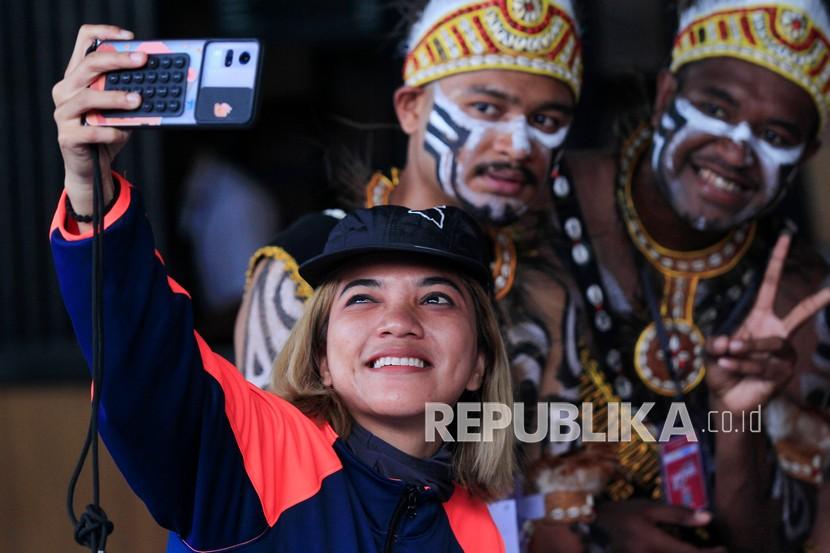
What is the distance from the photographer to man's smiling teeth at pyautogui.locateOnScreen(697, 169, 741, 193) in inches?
131

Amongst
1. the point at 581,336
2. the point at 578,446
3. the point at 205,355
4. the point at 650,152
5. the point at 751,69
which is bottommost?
the point at 578,446

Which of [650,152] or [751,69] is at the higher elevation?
[751,69]

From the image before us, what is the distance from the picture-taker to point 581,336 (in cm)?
330

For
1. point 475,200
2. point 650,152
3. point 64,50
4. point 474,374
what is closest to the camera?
point 474,374

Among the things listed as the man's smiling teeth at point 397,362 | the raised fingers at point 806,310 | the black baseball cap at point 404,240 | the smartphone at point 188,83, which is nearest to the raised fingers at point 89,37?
the smartphone at point 188,83

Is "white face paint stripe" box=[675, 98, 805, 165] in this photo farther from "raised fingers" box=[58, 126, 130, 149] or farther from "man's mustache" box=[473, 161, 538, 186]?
"raised fingers" box=[58, 126, 130, 149]

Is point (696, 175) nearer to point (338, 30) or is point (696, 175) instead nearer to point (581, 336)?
point (581, 336)

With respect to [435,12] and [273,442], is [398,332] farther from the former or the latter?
[435,12]

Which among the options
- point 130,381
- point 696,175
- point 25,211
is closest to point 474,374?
point 130,381

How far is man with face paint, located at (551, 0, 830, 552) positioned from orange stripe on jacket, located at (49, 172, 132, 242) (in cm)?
167

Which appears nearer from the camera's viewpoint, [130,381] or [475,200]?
[130,381]

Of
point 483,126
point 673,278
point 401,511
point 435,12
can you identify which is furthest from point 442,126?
point 401,511

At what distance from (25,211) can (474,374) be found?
2078 millimetres

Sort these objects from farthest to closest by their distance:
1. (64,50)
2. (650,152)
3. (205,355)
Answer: (64,50) → (650,152) → (205,355)
